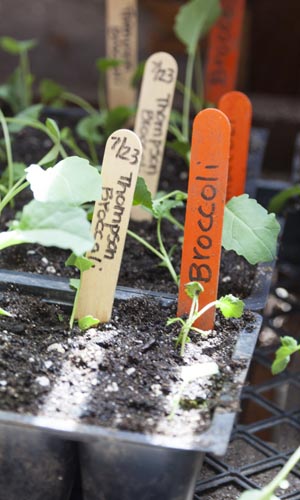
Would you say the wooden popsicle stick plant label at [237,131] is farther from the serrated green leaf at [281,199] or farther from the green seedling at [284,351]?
the green seedling at [284,351]

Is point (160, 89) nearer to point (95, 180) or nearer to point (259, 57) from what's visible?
point (95, 180)

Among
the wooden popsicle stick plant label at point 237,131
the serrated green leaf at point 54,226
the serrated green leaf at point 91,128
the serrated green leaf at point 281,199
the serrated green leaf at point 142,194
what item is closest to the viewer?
the serrated green leaf at point 54,226

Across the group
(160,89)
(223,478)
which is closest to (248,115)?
(160,89)

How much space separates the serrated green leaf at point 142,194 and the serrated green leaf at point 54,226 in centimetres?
19

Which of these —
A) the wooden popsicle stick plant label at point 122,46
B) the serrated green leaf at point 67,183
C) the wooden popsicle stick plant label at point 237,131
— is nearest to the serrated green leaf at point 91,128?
the wooden popsicle stick plant label at point 122,46

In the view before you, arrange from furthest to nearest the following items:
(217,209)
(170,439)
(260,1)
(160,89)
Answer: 1. (260,1)
2. (160,89)
3. (217,209)
4. (170,439)

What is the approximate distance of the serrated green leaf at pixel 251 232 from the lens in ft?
2.90

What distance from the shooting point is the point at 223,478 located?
3.00 ft

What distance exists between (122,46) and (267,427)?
2.49 ft

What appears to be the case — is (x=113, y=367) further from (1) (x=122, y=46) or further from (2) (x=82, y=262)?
(1) (x=122, y=46)

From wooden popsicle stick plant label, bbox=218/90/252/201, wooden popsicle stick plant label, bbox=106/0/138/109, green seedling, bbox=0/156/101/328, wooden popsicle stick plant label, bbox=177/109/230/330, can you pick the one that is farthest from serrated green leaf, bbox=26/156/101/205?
wooden popsicle stick plant label, bbox=106/0/138/109

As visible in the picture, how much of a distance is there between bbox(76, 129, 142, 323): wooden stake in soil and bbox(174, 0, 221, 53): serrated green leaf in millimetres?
567

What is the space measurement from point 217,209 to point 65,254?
0.32 m

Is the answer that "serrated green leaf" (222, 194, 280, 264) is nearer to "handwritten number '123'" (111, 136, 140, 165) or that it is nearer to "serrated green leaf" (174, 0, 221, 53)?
"handwritten number '123'" (111, 136, 140, 165)
